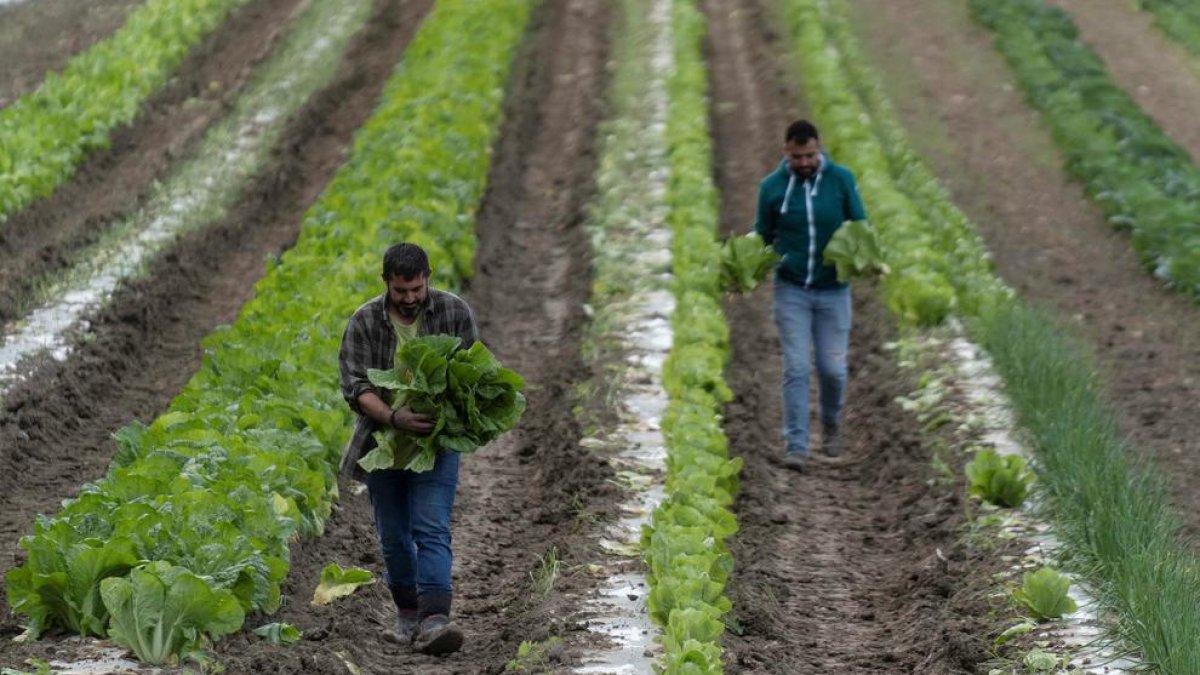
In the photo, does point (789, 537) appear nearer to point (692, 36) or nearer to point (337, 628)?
point (337, 628)

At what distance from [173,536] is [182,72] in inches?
598

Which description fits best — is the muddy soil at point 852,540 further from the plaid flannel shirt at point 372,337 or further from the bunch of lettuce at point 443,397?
the plaid flannel shirt at point 372,337

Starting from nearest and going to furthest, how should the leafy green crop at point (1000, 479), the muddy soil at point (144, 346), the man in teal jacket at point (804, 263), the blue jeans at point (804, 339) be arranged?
1. the leafy green crop at point (1000, 479)
2. the muddy soil at point (144, 346)
3. the man in teal jacket at point (804, 263)
4. the blue jeans at point (804, 339)

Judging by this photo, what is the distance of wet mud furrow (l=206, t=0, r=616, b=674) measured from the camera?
22.7 feet

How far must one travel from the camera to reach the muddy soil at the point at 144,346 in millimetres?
9453

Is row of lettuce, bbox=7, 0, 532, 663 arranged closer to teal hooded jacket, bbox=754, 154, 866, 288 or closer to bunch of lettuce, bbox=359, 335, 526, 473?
bunch of lettuce, bbox=359, 335, 526, 473

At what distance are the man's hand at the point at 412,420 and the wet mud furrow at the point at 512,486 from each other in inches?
37.1

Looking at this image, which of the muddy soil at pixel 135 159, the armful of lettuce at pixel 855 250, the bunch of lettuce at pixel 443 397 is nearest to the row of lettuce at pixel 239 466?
the bunch of lettuce at pixel 443 397

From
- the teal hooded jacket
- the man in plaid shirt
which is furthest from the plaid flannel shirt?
the teal hooded jacket

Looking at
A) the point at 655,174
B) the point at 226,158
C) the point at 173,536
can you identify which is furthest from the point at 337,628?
the point at 226,158

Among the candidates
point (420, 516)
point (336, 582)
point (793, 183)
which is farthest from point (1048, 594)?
point (793, 183)

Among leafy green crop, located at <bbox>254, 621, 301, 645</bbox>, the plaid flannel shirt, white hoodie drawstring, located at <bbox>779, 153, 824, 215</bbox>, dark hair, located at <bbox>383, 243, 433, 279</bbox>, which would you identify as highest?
dark hair, located at <bbox>383, 243, 433, 279</bbox>

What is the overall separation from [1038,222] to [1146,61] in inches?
298

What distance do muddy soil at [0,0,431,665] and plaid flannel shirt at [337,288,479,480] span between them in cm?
135
